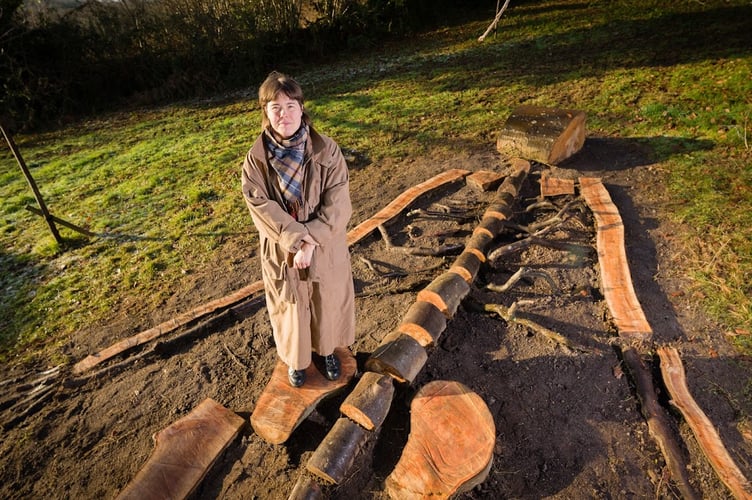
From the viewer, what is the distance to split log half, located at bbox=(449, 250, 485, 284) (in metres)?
3.40

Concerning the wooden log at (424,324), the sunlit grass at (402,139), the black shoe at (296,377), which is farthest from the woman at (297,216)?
the sunlit grass at (402,139)

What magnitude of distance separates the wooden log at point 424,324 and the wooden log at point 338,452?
2.37 feet

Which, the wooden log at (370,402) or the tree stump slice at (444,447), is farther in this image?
the wooden log at (370,402)

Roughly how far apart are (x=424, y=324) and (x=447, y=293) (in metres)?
0.38

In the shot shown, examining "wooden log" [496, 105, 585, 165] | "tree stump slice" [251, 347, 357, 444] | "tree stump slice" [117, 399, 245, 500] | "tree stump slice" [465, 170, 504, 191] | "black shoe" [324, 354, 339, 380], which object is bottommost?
"tree stump slice" [117, 399, 245, 500]

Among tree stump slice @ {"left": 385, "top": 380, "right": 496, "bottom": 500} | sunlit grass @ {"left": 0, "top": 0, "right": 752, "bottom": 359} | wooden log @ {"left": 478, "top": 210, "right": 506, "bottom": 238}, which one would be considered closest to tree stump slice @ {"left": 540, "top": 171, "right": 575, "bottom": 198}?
wooden log @ {"left": 478, "top": 210, "right": 506, "bottom": 238}

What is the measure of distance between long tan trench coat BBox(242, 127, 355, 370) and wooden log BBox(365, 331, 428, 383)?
13.1 inches

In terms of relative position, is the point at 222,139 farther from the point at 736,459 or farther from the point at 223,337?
the point at 736,459

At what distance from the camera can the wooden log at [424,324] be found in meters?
2.83

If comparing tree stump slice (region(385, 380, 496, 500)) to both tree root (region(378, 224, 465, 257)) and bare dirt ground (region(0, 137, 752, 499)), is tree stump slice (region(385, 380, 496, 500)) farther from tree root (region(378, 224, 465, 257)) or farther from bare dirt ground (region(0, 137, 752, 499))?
tree root (region(378, 224, 465, 257))

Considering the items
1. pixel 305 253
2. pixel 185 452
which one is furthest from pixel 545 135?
pixel 185 452

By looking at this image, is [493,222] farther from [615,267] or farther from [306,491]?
[306,491]

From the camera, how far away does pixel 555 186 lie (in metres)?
4.76

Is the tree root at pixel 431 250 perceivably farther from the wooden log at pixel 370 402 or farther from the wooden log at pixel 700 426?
the wooden log at pixel 700 426
